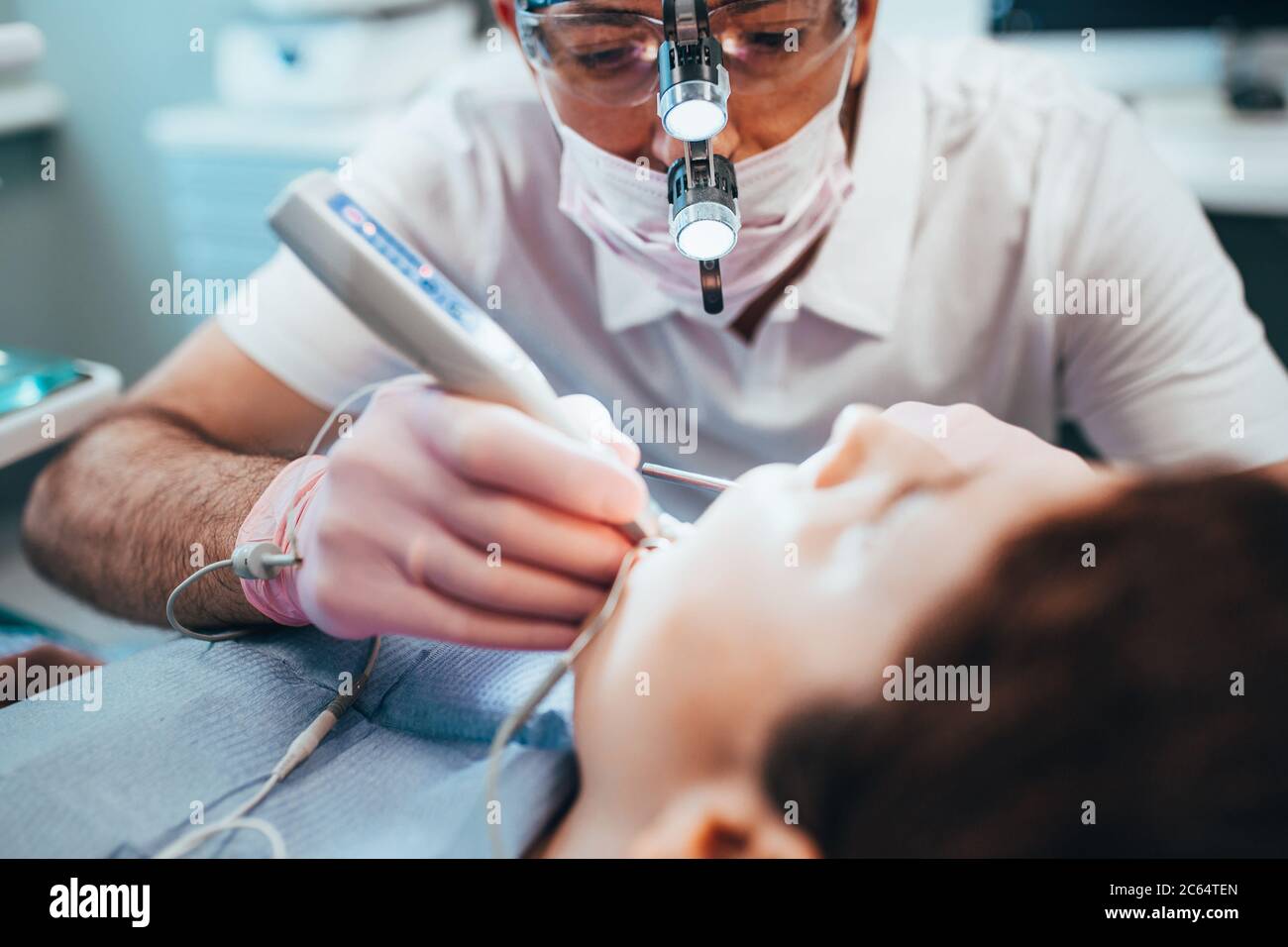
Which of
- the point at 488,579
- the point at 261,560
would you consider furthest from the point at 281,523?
the point at 488,579

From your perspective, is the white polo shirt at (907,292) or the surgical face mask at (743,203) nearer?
the surgical face mask at (743,203)

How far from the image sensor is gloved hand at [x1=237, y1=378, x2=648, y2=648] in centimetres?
48

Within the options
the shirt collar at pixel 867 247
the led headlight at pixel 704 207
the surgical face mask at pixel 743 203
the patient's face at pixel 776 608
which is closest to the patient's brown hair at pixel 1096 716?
the patient's face at pixel 776 608

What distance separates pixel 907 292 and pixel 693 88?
451 millimetres

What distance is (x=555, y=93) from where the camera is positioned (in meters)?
0.73

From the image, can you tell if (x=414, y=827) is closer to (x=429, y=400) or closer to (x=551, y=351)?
(x=429, y=400)

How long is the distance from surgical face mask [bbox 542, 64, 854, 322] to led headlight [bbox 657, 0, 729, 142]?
0.12 metres

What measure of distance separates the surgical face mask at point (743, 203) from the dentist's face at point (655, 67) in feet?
0.04

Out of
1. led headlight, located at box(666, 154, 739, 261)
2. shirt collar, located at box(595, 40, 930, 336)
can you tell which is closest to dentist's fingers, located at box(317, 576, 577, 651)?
led headlight, located at box(666, 154, 739, 261)

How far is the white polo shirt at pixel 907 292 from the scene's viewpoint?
33.1 inches

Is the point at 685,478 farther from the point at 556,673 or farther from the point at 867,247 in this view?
the point at 867,247

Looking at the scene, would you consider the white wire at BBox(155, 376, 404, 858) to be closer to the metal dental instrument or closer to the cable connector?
the cable connector
